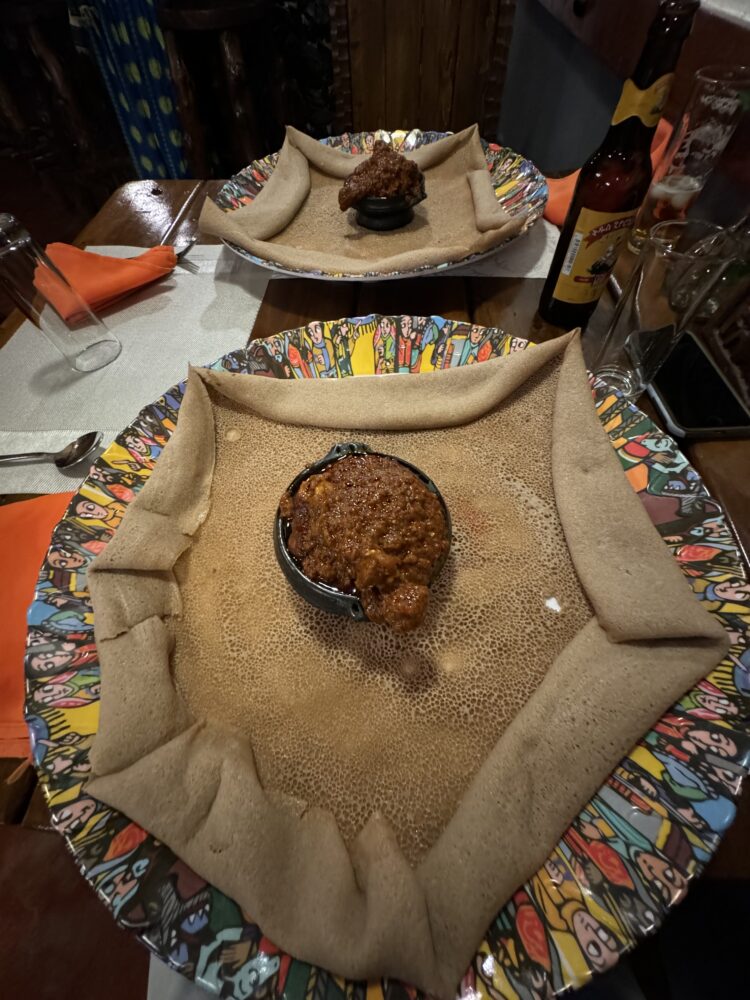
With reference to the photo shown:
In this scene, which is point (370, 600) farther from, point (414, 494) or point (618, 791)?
point (618, 791)

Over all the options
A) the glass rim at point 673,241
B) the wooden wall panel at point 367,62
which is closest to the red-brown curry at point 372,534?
the glass rim at point 673,241

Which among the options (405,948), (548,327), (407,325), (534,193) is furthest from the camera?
(534,193)

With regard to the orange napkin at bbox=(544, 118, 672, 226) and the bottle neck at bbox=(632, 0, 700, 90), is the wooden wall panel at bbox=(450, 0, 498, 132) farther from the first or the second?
the bottle neck at bbox=(632, 0, 700, 90)

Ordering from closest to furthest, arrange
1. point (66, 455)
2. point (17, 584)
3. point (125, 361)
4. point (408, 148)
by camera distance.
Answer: point (17, 584)
point (66, 455)
point (125, 361)
point (408, 148)

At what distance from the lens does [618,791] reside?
0.49 metres

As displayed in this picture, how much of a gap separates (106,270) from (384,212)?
2.26ft

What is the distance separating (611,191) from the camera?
2.92ft

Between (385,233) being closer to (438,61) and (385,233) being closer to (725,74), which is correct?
(725,74)

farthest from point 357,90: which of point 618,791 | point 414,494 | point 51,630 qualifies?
point 618,791

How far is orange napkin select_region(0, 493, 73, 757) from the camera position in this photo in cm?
57

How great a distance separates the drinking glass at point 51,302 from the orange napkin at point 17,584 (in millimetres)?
408

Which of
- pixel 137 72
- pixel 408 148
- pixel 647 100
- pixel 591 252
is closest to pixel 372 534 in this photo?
pixel 591 252

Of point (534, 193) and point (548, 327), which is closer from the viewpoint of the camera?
point (548, 327)

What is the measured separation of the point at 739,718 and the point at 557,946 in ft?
0.96
